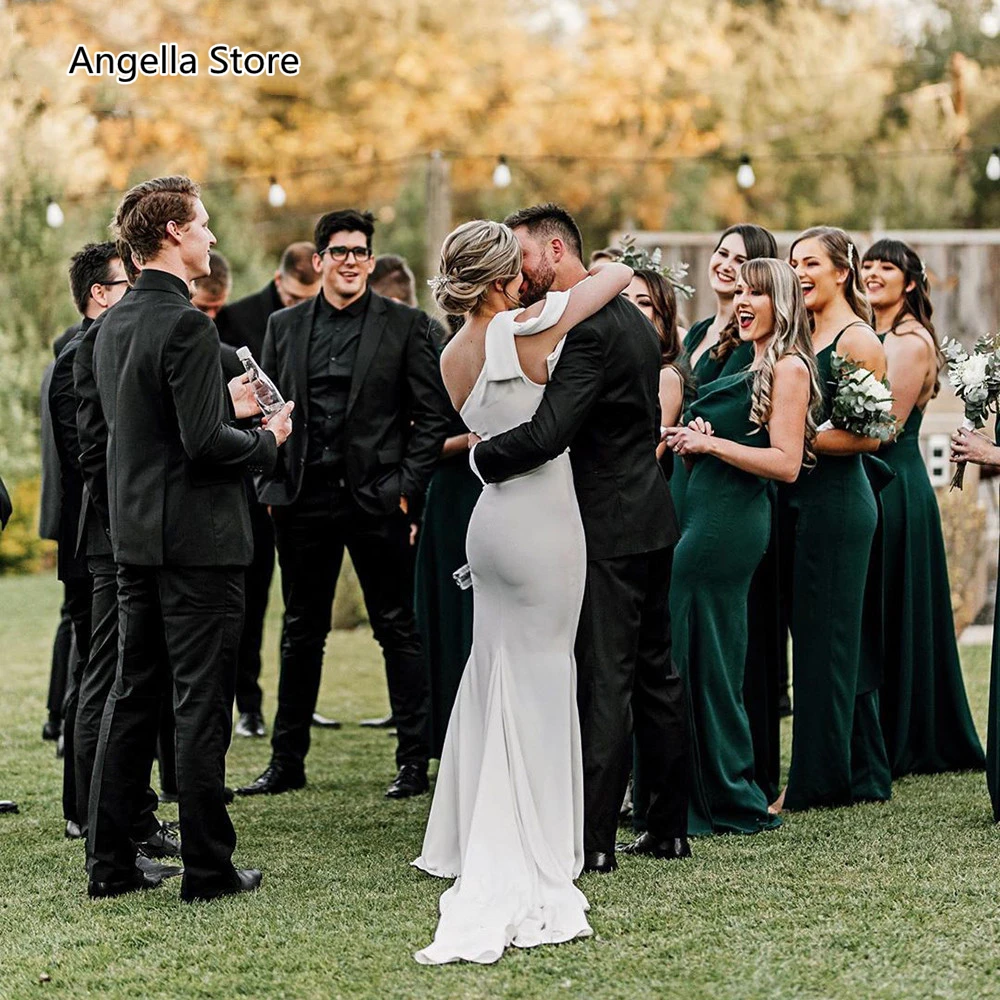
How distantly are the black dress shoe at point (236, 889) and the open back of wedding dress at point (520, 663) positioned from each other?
0.59m

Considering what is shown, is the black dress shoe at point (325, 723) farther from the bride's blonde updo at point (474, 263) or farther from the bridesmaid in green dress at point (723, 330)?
the bride's blonde updo at point (474, 263)

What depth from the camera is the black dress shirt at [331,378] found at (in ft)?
21.2

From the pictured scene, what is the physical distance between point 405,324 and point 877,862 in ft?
9.19

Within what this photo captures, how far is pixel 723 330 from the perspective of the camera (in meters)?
6.03

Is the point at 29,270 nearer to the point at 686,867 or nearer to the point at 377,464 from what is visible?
the point at 377,464

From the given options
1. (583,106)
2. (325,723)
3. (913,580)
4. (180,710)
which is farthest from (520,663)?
(583,106)

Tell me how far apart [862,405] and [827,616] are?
0.81 metres

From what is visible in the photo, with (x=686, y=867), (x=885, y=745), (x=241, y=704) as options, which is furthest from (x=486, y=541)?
(x=241, y=704)

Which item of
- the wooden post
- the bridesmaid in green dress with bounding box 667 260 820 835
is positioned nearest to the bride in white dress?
the bridesmaid in green dress with bounding box 667 260 820 835

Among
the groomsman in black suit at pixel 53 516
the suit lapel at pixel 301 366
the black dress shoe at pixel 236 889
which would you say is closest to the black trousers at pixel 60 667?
the groomsman in black suit at pixel 53 516

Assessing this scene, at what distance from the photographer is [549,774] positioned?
188 inches

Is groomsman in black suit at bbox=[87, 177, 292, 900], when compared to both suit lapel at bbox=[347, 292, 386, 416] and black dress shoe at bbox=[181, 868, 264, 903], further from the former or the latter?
suit lapel at bbox=[347, 292, 386, 416]

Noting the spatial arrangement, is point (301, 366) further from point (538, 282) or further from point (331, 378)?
point (538, 282)

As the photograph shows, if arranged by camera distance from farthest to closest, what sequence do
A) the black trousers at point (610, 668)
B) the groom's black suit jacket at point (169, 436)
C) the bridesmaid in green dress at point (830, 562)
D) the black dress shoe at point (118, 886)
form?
the bridesmaid in green dress at point (830, 562) < the black trousers at point (610, 668) < the black dress shoe at point (118, 886) < the groom's black suit jacket at point (169, 436)
